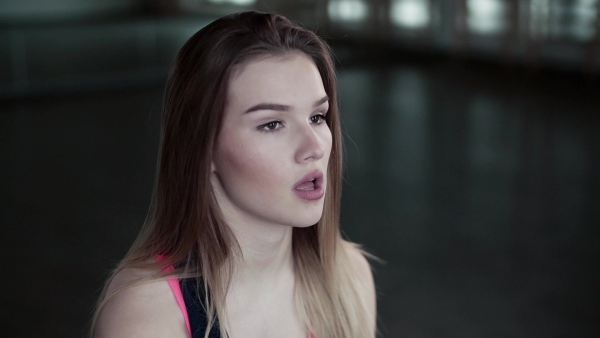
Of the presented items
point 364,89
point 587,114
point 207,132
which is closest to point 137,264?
point 207,132

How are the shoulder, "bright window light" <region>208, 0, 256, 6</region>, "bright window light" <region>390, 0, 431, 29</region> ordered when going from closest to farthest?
the shoulder → "bright window light" <region>208, 0, 256, 6</region> → "bright window light" <region>390, 0, 431, 29</region>

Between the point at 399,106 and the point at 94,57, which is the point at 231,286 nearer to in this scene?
the point at 399,106

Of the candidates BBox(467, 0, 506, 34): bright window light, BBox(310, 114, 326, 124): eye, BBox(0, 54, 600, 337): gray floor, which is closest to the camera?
BBox(310, 114, 326, 124): eye

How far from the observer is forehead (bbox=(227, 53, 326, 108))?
1.36 m

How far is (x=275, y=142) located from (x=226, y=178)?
11 centimetres

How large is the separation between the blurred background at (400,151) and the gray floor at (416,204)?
0.5 inches

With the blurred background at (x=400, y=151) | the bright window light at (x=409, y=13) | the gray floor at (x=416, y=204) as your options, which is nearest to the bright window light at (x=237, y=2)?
the blurred background at (x=400, y=151)

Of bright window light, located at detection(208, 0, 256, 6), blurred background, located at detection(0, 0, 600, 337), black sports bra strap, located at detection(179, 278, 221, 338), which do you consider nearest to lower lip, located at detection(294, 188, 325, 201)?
black sports bra strap, located at detection(179, 278, 221, 338)

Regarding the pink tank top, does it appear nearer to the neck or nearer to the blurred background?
the neck

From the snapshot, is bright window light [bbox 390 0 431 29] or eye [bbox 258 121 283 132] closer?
eye [bbox 258 121 283 132]

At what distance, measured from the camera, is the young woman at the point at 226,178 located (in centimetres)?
136

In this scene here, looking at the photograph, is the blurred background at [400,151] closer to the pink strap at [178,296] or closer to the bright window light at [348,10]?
the bright window light at [348,10]

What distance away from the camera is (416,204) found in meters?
5.24

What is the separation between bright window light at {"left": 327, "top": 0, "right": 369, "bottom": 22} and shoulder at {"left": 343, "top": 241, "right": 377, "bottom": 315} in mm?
8446
